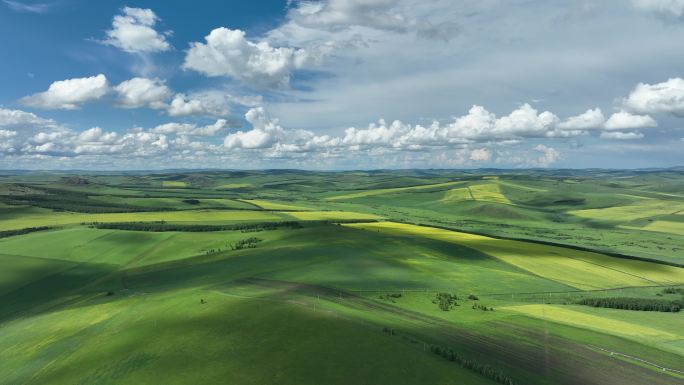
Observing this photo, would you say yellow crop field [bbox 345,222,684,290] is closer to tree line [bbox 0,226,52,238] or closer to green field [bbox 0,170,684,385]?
green field [bbox 0,170,684,385]

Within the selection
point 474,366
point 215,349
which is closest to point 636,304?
point 474,366

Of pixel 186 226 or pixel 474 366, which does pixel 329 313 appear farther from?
pixel 186 226

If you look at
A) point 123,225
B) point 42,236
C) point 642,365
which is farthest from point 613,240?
point 42,236

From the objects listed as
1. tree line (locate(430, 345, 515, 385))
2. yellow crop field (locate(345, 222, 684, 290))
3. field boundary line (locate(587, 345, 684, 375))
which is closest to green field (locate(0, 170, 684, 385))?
tree line (locate(430, 345, 515, 385))

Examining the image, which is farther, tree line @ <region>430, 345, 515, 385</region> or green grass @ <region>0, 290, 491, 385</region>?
tree line @ <region>430, 345, 515, 385</region>

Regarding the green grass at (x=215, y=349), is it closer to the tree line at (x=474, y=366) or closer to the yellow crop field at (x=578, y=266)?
the tree line at (x=474, y=366)

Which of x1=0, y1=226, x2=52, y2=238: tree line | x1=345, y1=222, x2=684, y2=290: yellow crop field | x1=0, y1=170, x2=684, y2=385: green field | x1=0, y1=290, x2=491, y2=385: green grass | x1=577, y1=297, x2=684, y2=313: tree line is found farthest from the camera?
x1=0, y1=226, x2=52, y2=238: tree line
